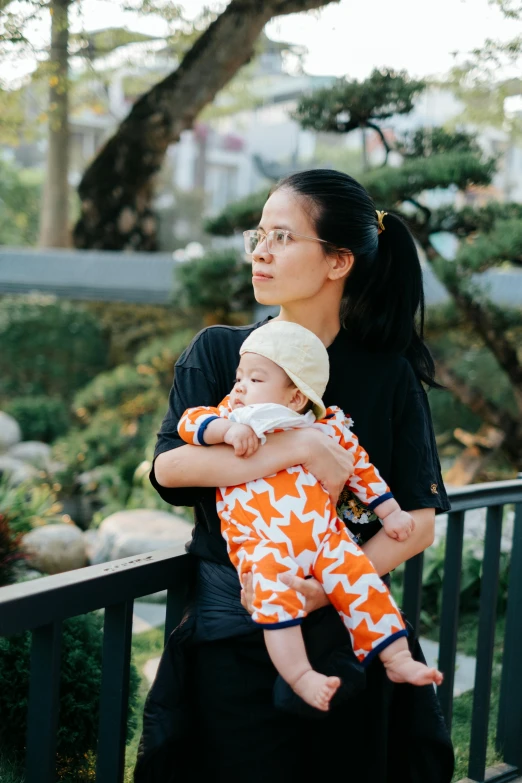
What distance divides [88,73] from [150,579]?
6302 mm

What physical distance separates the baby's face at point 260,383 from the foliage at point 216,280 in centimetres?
443

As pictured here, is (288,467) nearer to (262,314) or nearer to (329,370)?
(329,370)

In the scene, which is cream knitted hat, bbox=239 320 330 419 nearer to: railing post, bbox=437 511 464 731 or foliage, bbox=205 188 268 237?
railing post, bbox=437 511 464 731

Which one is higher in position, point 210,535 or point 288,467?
point 288,467

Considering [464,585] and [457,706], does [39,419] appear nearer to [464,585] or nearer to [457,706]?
[464,585]

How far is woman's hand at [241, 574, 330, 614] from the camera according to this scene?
1.40 metres

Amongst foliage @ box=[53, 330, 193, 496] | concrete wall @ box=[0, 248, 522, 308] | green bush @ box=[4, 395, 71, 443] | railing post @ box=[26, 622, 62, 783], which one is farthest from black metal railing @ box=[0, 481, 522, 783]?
green bush @ box=[4, 395, 71, 443]

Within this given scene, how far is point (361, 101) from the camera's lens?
16.1 feet

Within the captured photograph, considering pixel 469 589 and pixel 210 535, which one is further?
pixel 469 589

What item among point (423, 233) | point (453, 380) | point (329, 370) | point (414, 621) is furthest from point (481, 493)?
point (453, 380)

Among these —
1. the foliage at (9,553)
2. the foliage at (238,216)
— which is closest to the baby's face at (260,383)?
the foliage at (9,553)

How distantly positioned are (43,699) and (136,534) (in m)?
3.95

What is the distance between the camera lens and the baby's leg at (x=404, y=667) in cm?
146

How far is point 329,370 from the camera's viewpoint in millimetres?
1647
